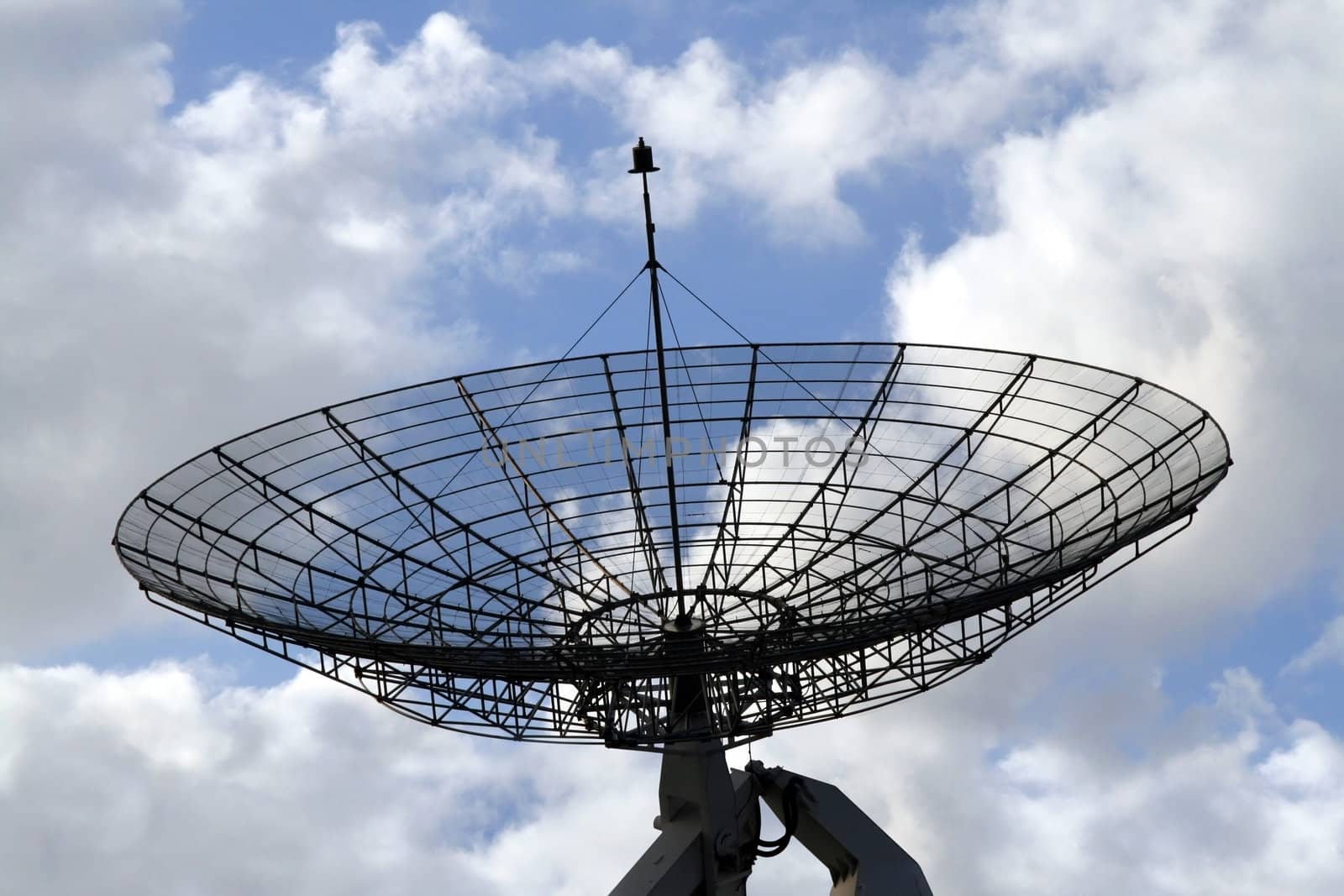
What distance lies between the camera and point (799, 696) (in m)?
43.5

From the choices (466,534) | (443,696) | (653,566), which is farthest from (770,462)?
(443,696)

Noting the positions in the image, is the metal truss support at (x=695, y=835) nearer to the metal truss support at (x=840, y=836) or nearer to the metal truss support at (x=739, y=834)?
the metal truss support at (x=739, y=834)

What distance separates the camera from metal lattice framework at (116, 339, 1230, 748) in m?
42.7

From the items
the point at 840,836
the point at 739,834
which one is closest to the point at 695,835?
the point at 739,834

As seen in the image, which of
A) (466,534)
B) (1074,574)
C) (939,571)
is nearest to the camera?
(1074,574)

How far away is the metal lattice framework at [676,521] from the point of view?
140ft

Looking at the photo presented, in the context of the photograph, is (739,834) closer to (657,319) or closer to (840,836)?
(840,836)

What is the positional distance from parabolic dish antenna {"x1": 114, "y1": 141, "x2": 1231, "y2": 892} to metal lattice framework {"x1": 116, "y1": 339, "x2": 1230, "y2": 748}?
2.3 inches

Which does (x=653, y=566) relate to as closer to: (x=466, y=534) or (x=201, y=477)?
(x=466, y=534)

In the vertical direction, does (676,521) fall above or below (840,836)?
above

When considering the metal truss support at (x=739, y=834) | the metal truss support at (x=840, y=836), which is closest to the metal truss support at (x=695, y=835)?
the metal truss support at (x=739, y=834)

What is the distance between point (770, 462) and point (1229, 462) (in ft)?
34.2

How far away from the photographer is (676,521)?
158ft

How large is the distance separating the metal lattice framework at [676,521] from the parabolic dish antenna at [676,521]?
59 millimetres
